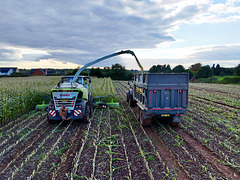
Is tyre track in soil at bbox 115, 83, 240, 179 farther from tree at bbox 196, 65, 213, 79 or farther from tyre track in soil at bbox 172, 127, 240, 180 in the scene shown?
tree at bbox 196, 65, 213, 79

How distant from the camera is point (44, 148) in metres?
6.23

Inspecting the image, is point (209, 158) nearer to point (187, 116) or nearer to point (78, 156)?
point (78, 156)

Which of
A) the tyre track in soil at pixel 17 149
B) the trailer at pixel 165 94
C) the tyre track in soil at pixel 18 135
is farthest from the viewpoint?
the trailer at pixel 165 94

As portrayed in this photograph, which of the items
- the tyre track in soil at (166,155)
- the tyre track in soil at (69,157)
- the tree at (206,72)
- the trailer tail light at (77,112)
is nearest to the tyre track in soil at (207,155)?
the tyre track in soil at (166,155)

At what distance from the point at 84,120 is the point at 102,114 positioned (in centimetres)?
225

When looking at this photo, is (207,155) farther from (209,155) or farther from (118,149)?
(118,149)

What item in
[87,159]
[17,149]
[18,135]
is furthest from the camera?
[18,135]

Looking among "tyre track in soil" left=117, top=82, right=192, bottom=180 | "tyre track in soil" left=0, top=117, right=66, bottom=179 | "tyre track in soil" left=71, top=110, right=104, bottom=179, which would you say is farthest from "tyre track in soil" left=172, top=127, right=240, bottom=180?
"tyre track in soil" left=0, top=117, right=66, bottom=179

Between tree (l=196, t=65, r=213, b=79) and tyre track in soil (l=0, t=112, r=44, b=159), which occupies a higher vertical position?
tree (l=196, t=65, r=213, b=79)

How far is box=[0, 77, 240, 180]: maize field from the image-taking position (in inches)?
188

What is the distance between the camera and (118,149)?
6102 mm

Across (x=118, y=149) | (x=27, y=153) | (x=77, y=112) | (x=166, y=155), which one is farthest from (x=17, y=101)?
(x=166, y=155)

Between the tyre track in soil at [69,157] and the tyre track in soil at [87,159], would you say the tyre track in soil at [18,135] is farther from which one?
the tyre track in soil at [87,159]

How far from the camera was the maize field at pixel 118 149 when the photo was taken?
15.7 ft
